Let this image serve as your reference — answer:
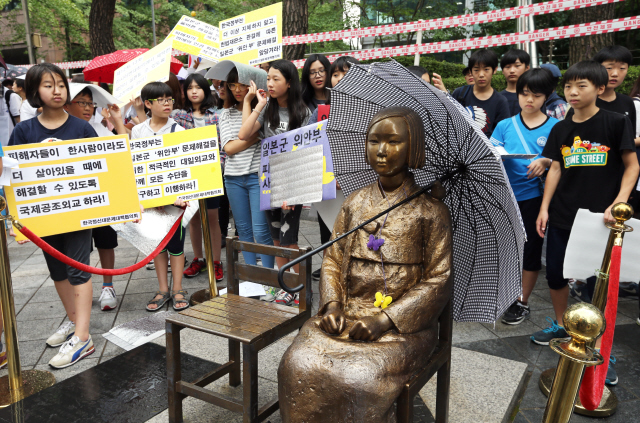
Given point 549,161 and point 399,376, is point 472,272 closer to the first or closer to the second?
point 399,376

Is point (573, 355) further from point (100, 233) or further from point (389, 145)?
point (100, 233)

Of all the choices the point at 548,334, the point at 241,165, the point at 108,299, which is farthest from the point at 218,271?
the point at 548,334

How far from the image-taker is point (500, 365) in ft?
11.1

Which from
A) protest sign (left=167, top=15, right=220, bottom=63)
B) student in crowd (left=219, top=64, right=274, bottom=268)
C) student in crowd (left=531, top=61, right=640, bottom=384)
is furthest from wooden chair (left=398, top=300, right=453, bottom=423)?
protest sign (left=167, top=15, right=220, bottom=63)

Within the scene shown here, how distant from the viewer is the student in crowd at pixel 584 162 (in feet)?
10.5

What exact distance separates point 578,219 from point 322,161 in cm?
200

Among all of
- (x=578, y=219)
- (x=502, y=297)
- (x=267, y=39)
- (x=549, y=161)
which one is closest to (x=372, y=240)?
(x=502, y=297)

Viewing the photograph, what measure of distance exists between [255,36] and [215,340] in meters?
3.42

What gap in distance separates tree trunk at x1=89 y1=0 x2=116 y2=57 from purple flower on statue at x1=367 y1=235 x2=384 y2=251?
12122 millimetres

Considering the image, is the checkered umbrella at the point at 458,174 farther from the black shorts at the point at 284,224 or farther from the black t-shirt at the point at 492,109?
the black t-shirt at the point at 492,109

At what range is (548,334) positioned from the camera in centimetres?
388

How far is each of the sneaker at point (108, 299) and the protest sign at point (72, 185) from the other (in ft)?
4.39

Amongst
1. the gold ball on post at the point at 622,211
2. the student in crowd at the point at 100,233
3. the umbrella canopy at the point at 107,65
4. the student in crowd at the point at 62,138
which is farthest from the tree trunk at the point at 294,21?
the gold ball on post at the point at 622,211

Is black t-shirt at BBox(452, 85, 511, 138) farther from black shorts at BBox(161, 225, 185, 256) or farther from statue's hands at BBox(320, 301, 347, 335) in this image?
black shorts at BBox(161, 225, 185, 256)
